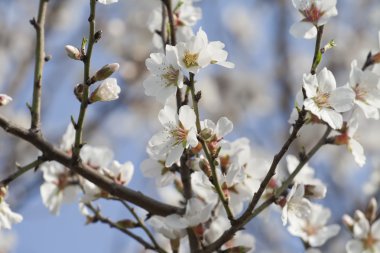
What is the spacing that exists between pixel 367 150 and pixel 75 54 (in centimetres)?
717

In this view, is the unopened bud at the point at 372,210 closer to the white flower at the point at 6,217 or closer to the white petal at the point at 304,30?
the white petal at the point at 304,30

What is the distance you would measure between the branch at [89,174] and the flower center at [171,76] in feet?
0.98

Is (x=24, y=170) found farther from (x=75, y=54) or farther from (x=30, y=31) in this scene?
(x=30, y=31)

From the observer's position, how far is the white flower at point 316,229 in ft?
6.02

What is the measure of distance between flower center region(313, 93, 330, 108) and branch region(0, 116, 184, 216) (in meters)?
0.47

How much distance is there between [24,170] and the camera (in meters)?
1.45

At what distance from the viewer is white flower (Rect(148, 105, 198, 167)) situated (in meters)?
1.37

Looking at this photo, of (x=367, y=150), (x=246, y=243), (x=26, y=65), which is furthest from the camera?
(x=367, y=150)

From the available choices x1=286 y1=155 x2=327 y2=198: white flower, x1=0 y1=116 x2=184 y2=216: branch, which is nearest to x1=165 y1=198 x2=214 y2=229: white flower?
x1=0 y1=116 x2=184 y2=216: branch

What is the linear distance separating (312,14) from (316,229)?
2.32 feet

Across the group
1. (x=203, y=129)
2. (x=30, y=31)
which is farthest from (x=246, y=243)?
(x=30, y=31)

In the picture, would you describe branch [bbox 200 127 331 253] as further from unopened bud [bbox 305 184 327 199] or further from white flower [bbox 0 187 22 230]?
white flower [bbox 0 187 22 230]

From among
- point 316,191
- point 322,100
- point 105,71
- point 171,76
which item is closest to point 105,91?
point 105,71

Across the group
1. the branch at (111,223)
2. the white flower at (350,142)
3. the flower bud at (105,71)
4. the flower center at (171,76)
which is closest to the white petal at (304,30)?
the white flower at (350,142)
